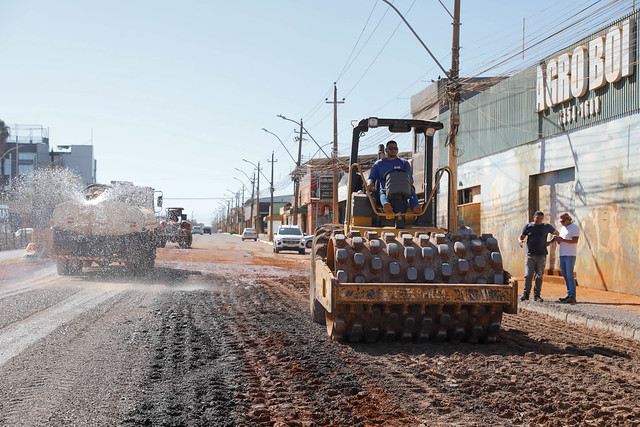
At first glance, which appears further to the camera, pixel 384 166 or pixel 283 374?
pixel 384 166

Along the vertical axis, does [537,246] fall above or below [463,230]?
below

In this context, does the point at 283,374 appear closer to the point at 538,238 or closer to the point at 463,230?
the point at 463,230

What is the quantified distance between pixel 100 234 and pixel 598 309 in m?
12.6

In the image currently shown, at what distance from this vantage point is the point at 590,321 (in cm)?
1015

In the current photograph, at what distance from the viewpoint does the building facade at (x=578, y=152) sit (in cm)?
1452

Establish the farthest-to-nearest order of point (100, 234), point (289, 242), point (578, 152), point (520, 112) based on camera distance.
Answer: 1. point (289, 242)
2. point (520, 112)
3. point (100, 234)
4. point (578, 152)

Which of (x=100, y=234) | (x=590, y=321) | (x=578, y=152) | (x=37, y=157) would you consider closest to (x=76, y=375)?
(x=590, y=321)

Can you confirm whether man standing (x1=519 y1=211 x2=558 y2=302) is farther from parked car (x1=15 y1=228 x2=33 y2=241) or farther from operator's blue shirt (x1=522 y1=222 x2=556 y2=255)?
parked car (x1=15 y1=228 x2=33 y2=241)

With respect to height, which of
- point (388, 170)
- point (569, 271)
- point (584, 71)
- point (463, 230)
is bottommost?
point (569, 271)

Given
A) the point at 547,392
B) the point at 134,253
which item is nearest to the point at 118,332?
the point at 547,392

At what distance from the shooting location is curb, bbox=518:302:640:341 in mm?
9211

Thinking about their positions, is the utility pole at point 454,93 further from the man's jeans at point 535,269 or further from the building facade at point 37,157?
the building facade at point 37,157

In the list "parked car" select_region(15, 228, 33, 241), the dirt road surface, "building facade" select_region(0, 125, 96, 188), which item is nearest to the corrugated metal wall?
the dirt road surface

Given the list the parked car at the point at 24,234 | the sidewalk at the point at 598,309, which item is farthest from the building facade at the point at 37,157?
the sidewalk at the point at 598,309
